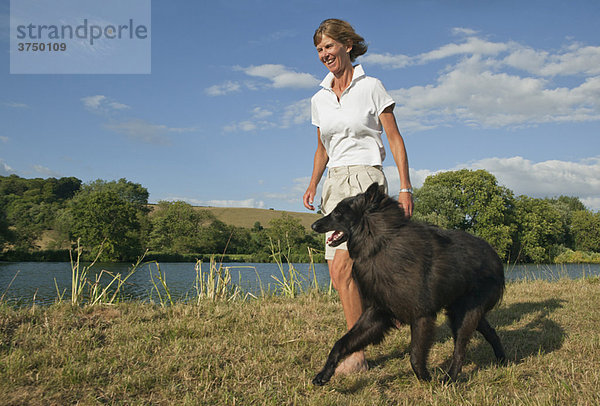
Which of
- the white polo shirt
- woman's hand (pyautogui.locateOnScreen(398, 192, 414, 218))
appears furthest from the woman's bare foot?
the white polo shirt

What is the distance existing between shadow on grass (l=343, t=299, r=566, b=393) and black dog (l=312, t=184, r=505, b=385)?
13.5 inches

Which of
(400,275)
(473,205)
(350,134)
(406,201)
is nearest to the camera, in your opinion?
(400,275)

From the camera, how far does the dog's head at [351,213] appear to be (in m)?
2.90

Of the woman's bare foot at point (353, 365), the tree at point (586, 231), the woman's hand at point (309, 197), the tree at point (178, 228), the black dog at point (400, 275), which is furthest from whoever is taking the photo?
the tree at point (586, 231)

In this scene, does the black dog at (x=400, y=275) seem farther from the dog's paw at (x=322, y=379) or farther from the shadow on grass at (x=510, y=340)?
the shadow on grass at (x=510, y=340)

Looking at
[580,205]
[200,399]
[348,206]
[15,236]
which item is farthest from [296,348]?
[580,205]

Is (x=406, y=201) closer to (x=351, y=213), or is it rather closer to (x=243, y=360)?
(x=351, y=213)

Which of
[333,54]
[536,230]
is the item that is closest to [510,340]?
[333,54]

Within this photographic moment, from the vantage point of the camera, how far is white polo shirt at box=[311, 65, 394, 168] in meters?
3.47

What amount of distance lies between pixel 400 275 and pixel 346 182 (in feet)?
3.51

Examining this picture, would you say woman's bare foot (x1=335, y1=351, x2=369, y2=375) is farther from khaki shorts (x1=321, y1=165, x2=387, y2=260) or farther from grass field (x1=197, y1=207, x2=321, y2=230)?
grass field (x1=197, y1=207, x2=321, y2=230)

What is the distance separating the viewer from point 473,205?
3656 cm

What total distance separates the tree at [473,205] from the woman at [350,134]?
99.0 feet

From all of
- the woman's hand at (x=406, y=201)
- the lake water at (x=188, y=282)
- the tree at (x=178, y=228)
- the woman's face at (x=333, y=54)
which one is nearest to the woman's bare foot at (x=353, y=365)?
the woman's hand at (x=406, y=201)
